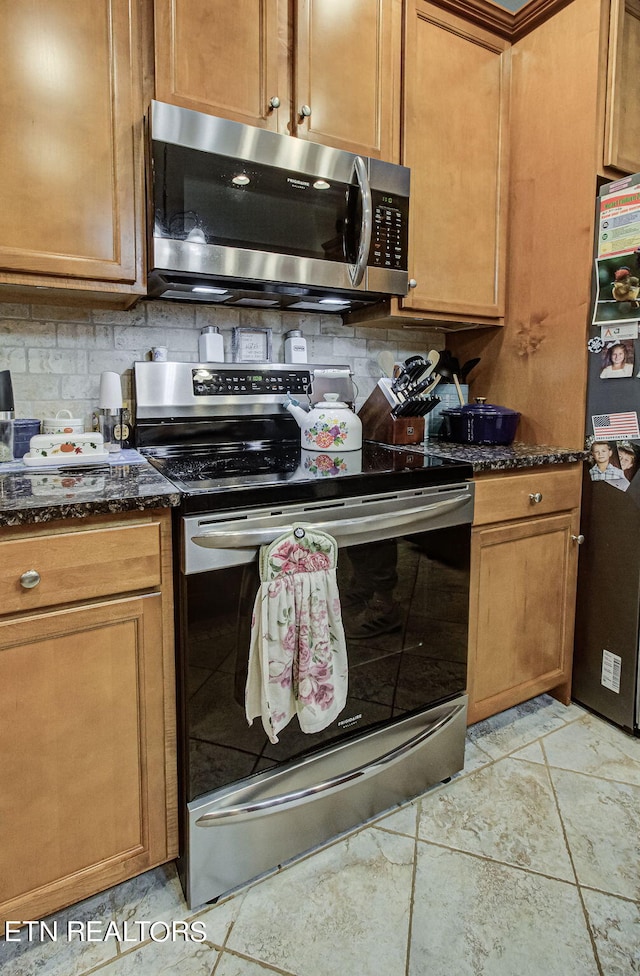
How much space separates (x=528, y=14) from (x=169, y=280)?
5.18 feet

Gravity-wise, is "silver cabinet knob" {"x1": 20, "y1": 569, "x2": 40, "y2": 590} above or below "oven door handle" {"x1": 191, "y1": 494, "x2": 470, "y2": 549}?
below

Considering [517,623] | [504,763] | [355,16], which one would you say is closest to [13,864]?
[504,763]

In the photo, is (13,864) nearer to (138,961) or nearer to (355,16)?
(138,961)

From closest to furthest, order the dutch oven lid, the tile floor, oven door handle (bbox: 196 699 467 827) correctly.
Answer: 1. the tile floor
2. oven door handle (bbox: 196 699 467 827)
3. the dutch oven lid

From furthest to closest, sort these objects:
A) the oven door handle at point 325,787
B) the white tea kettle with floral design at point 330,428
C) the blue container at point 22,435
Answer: the white tea kettle with floral design at point 330,428
the blue container at point 22,435
the oven door handle at point 325,787

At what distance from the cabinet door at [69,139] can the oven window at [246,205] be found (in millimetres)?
90

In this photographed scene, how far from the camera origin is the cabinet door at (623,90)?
5.70 feet

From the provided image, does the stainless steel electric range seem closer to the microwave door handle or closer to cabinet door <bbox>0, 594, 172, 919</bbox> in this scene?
cabinet door <bbox>0, 594, 172, 919</bbox>

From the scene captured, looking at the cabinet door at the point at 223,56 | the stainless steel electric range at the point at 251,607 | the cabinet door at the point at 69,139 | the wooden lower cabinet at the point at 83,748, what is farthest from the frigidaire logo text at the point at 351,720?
the cabinet door at the point at 223,56

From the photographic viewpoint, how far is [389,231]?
1765 millimetres

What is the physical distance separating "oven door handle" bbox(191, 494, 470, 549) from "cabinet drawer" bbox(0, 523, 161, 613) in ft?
0.38

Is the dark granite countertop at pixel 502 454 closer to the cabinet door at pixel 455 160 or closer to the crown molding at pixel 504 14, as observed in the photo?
the cabinet door at pixel 455 160

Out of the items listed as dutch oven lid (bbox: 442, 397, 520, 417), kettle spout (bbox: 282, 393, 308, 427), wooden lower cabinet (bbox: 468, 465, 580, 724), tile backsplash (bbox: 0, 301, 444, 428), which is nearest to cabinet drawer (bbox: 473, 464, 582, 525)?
wooden lower cabinet (bbox: 468, 465, 580, 724)

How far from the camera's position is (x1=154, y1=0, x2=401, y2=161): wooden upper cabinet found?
141 cm
